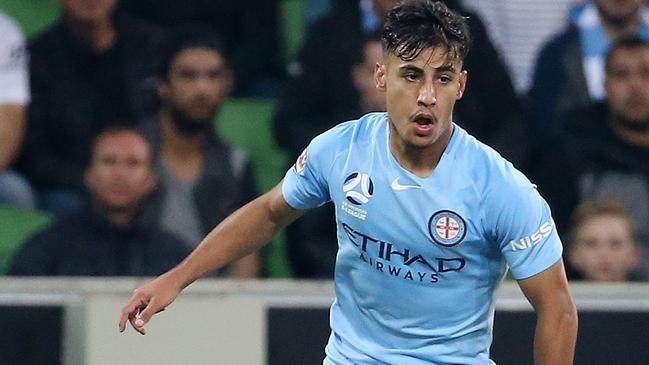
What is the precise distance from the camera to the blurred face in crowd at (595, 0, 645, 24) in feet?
23.4

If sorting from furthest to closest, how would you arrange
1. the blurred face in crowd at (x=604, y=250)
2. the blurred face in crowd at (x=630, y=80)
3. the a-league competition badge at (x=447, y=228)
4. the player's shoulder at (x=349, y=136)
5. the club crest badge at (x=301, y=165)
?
the blurred face in crowd at (x=630, y=80)
the blurred face in crowd at (x=604, y=250)
the club crest badge at (x=301, y=165)
the player's shoulder at (x=349, y=136)
the a-league competition badge at (x=447, y=228)

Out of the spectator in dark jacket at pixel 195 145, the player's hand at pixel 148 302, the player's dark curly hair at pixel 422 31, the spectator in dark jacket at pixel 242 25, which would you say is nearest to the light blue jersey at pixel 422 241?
the player's dark curly hair at pixel 422 31

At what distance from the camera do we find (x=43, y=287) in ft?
18.1

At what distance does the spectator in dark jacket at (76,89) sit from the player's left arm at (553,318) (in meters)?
3.48

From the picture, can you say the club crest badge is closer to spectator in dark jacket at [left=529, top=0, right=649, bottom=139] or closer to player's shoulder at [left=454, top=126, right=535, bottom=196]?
player's shoulder at [left=454, top=126, right=535, bottom=196]

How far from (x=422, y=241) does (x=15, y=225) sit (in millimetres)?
3342

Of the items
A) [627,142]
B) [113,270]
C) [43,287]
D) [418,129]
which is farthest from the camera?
[627,142]

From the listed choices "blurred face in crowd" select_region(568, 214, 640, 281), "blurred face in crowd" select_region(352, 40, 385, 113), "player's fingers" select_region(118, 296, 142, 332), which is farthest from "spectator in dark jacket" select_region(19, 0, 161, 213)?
"player's fingers" select_region(118, 296, 142, 332)

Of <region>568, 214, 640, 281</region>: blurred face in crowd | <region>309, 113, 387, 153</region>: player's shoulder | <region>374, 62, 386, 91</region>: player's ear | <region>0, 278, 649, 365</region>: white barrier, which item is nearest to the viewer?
<region>374, 62, 386, 91</region>: player's ear

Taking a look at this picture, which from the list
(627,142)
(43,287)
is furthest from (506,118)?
(43,287)

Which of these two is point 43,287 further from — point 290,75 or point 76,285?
point 290,75

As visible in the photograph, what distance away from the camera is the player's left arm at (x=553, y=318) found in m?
3.78

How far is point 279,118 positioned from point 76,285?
179 cm

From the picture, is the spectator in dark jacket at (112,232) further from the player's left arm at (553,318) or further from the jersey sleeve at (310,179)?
the player's left arm at (553,318)
